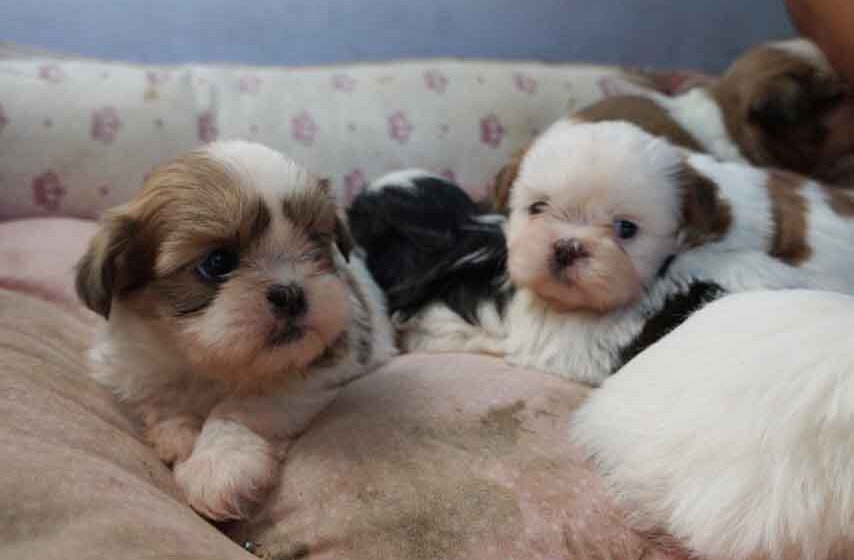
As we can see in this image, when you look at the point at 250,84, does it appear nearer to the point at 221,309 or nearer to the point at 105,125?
the point at 105,125

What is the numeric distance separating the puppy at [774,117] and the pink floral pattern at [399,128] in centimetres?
67

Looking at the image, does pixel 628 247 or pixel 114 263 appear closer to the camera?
pixel 114 263

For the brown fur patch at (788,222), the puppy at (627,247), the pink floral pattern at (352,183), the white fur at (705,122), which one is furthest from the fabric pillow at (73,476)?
the white fur at (705,122)

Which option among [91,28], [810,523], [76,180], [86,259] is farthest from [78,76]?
[810,523]

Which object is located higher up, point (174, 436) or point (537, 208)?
point (537, 208)

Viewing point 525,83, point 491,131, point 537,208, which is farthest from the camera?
point 525,83

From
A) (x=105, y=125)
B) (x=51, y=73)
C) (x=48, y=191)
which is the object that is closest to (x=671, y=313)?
(x=105, y=125)

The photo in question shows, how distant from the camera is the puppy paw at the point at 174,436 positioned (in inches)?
83.4

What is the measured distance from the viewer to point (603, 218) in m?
2.46

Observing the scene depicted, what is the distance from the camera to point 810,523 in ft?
5.00

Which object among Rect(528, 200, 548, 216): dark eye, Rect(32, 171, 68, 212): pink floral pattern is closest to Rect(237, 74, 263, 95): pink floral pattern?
Rect(32, 171, 68, 212): pink floral pattern

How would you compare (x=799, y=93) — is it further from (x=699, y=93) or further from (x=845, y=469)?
(x=845, y=469)

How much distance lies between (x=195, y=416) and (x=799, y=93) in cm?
254

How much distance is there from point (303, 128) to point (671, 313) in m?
1.77
